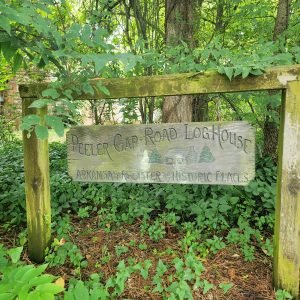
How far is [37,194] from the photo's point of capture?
2.32 metres

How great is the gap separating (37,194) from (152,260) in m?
1.03

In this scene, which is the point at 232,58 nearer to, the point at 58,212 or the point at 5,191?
the point at 58,212

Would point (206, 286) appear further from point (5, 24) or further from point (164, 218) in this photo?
point (5, 24)

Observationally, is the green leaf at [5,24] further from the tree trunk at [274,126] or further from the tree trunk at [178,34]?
the tree trunk at [274,126]

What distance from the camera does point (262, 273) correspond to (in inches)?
85.0

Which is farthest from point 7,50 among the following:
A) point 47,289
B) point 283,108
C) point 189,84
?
point 283,108

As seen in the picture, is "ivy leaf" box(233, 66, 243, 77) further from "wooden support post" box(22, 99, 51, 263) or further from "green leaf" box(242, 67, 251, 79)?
"wooden support post" box(22, 99, 51, 263)

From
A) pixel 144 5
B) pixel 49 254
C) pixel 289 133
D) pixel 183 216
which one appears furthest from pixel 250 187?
pixel 144 5

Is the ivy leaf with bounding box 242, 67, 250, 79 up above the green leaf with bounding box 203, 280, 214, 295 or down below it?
above

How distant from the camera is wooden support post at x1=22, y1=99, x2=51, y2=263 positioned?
2277mm

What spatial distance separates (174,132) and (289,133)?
0.73 m

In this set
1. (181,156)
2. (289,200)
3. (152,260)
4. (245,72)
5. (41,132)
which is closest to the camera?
(41,132)

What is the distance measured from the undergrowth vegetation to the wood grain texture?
1113 millimetres

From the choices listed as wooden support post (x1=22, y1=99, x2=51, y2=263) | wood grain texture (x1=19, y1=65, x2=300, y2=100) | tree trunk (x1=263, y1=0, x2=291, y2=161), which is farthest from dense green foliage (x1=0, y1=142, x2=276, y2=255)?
wood grain texture (x1=19, y1=65, x2=300, y2=100)
